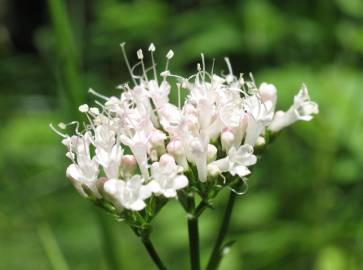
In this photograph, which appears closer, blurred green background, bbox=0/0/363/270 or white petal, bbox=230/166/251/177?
white petal, bbox=230/166/251/177

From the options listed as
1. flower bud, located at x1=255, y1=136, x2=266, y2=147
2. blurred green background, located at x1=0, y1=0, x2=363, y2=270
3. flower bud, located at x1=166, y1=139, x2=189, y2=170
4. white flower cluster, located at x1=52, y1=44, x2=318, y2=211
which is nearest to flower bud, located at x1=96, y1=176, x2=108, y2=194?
white flower cluster, located at x1=52, y1=44, x2=318, y2=211

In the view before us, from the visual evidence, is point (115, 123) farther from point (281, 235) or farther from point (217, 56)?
point (217, 56)

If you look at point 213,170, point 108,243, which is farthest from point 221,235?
point 108,243

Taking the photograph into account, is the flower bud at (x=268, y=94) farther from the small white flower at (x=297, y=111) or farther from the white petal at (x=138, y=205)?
the white petal at (x=138, y=205)

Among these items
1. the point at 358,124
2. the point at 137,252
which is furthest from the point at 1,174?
the point at 358,124

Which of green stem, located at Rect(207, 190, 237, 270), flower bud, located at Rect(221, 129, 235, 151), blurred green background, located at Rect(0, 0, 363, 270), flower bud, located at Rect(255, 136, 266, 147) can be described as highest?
flower bud, located at Rect(221, 129, 235, 151)

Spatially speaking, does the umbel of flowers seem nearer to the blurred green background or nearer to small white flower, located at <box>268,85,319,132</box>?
small white flower, located at <box>268,85,319,132</box>

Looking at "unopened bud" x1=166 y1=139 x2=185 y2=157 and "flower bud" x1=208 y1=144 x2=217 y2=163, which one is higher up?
"unopened bud" x1=166 y1=139 x2=185 y2=157

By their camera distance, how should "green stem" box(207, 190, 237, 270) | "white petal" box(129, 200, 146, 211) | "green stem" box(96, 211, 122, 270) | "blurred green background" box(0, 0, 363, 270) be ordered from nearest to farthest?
"white petal" box(129, 200, 146, 211) → "green stem" box(207, 190, 237, 270) → "green stem" box(96, 211, 122, 270) → "blurred green background" box(0, 0, 363, 270)
